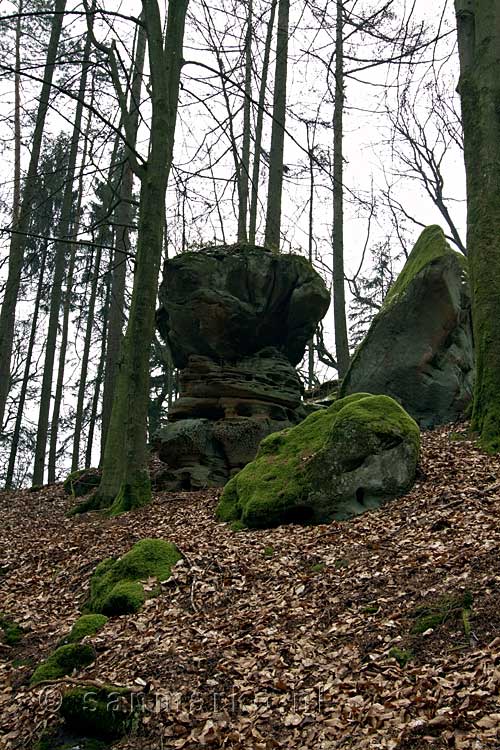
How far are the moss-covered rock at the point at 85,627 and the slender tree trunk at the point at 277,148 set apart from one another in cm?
989

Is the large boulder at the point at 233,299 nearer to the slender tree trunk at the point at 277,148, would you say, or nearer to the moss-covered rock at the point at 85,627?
the slender tree trunk at the point at 277,148

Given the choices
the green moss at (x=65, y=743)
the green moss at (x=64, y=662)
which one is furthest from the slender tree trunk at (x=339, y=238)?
the green moss at (x=65, y=743)

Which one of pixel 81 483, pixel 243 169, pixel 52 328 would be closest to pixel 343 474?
pixel 81 483

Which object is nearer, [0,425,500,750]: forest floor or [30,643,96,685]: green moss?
[0,425,500,750]: forest floor

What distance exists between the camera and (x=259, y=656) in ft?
15.5

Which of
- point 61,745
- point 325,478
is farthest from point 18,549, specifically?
point 61,745

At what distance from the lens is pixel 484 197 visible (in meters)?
8.77

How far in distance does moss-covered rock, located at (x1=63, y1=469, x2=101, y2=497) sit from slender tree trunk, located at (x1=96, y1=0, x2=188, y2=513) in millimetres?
2590

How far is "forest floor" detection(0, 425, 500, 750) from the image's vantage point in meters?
3.76

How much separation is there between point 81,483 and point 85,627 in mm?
8474

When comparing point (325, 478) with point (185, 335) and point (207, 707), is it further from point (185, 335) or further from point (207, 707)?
point (185, 335)

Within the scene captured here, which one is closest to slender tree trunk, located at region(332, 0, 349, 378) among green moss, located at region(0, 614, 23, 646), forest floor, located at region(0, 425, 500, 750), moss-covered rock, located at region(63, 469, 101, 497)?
moss-covered rock, located at region(63, 469, 101, 497)

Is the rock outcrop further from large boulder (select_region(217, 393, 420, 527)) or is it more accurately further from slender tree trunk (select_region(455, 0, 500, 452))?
slender tree trunk (select_region(455, 0, 500, 452))

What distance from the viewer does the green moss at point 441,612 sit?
4.48 metres
